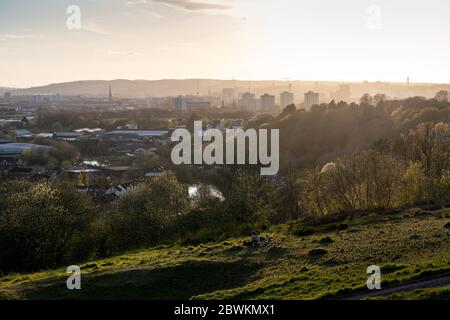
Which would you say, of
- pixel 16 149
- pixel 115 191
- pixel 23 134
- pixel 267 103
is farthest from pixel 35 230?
pixel 267 103

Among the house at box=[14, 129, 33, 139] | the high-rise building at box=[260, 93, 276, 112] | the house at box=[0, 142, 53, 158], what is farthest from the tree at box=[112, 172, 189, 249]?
the high-rise building at box=[260, 93, 276, 112]

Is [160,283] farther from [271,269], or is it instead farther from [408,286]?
[408,286]

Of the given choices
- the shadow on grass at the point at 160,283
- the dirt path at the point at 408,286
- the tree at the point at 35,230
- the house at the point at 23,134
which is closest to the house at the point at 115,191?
the tree at the point at 35,230

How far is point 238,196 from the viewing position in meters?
34.2

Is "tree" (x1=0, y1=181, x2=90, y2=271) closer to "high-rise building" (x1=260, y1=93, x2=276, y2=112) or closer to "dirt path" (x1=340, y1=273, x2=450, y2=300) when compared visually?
"dirt path" (x1=340, y1=273, x2=450, y2=300)

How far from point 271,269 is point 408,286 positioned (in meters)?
6.14

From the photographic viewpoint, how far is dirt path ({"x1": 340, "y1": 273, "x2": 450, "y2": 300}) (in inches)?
511

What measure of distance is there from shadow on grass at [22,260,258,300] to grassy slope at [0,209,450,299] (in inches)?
1.3

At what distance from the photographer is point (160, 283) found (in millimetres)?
18859

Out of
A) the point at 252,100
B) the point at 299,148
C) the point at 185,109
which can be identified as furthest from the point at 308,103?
the point at 299,148

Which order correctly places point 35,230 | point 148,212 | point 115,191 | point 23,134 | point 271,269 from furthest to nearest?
point 23,134 → point 115,191 → point 148,212 → point 35,230 → point 271,269

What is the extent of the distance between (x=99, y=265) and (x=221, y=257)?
5440 mm
